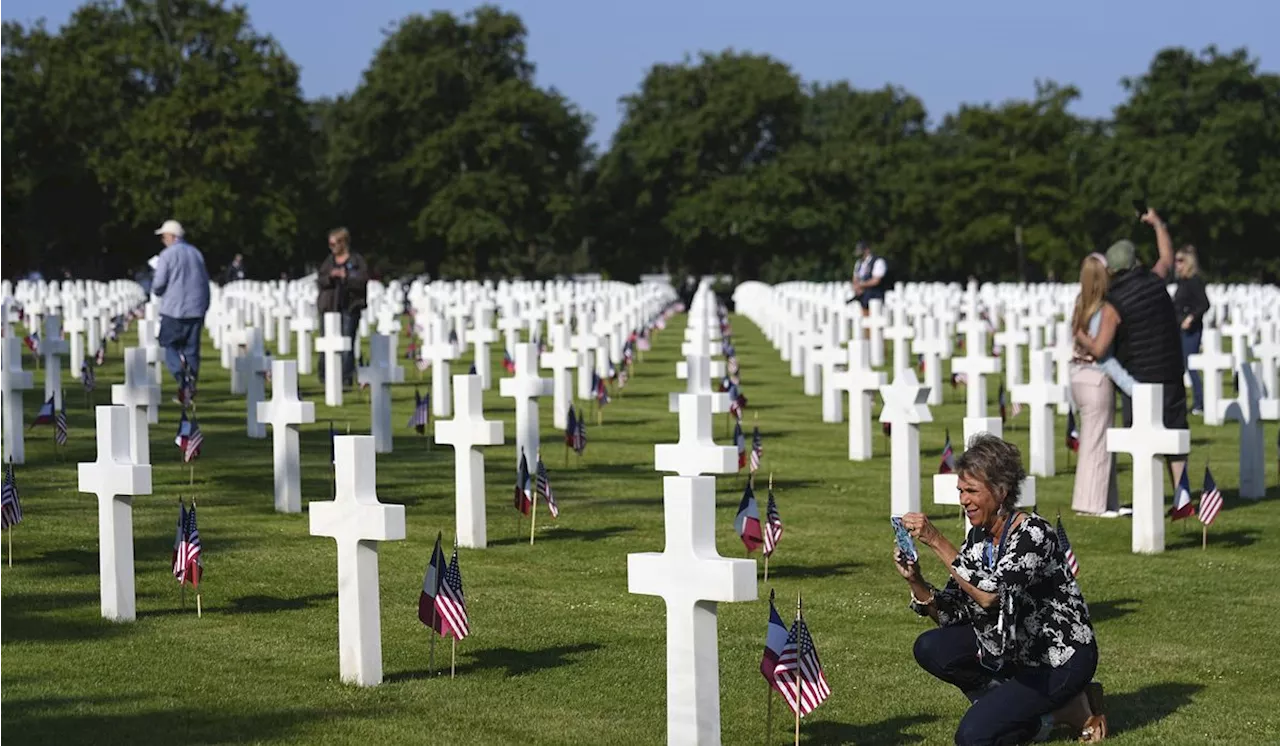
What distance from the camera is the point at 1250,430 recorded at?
14898 mm

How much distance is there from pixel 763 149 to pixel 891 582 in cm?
8518

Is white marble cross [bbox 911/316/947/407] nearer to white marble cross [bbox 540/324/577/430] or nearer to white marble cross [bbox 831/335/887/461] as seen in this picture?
white marble cross [bbox 540/324/577/430]

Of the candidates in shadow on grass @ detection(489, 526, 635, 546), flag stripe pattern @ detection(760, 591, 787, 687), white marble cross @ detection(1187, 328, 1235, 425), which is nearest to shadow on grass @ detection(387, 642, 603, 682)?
flag stripe pattern @ detection(760, 591, 787, 687)

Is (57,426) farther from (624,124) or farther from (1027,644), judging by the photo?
(624,124)

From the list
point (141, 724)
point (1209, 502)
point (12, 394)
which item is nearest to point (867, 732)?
point (141, 724)

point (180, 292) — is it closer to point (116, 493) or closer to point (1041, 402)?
point (1041, 402)

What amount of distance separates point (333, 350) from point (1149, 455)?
11.3 meters

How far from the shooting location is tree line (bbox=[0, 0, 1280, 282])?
73.8 metres

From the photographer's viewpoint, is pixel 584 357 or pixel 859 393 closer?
pixel 859 393

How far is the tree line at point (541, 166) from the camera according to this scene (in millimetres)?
73750

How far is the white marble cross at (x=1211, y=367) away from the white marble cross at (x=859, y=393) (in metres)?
4.05

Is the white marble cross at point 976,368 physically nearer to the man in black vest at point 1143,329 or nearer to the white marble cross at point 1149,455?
the man in black vest at point 1143,329

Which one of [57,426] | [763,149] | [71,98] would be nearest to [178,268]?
[57,426]

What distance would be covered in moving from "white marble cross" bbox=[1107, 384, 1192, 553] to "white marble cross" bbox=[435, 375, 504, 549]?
11.8 feet
